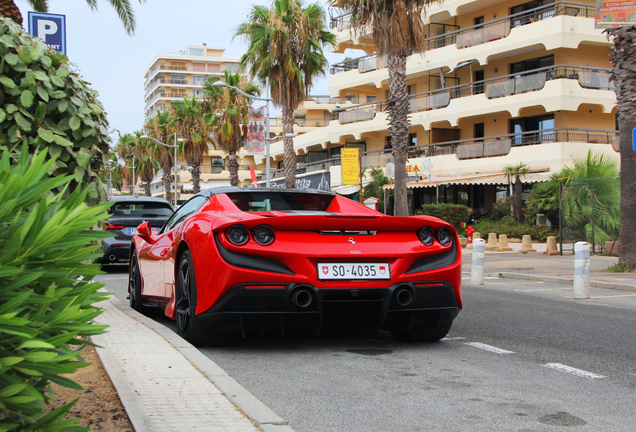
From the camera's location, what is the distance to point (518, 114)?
34281 mm

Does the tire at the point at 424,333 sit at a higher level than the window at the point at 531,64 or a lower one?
lower

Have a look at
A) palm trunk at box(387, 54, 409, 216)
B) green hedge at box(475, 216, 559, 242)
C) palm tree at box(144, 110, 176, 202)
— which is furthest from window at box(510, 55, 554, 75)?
palm tree at box(144, 110, 176, 202)

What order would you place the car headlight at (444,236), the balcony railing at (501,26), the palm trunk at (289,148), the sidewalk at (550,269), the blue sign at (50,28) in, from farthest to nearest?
the palm trunk at (289,148)
the balcony railing at (501,26)
the sidewalk at (550,269)
the blue sign at (50,28)
the car headlight at (444,236)

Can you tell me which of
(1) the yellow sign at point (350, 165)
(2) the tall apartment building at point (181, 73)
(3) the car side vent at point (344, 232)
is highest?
(2) the tall apartment building at point (181, 73)

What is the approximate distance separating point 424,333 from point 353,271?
126 cm

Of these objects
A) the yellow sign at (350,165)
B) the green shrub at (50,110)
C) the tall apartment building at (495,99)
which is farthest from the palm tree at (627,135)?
the yellow sign at (350,165)

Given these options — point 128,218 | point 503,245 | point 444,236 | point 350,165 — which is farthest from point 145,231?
point 350,165

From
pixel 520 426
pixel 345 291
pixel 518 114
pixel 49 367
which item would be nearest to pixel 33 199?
pixel 49 367

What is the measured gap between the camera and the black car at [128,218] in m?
13.1

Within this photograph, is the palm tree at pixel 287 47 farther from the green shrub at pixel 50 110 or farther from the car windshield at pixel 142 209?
the green shrub at pixel 50 110

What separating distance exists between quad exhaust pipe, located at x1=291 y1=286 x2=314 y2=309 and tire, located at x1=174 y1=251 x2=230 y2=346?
838 mm

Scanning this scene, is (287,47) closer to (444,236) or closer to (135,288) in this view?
(135,288)

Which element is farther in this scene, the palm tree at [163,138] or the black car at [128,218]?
the palm tree at [163,138]

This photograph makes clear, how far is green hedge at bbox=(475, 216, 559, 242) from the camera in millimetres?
26047
